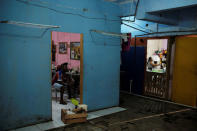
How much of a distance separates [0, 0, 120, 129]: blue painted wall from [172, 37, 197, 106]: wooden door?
2865 millimetres

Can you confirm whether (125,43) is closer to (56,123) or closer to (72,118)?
(72,118)

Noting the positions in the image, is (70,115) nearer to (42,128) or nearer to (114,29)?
(42,128)

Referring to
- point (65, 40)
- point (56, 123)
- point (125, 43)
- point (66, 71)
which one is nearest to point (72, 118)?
point (56, 123)

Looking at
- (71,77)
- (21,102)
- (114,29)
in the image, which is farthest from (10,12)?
(71,77)

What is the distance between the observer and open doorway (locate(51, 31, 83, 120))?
5719mm

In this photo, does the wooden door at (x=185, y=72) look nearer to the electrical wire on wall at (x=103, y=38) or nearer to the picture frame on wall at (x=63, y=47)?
the electrical wire on wall at (x=103, y=38)

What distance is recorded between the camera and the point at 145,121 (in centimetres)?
461

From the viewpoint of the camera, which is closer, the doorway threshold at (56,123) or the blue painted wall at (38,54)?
the blue painted wall at (38,54)

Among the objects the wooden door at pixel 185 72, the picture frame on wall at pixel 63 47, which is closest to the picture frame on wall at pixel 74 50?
the picture frame on wall at pixel 63 47

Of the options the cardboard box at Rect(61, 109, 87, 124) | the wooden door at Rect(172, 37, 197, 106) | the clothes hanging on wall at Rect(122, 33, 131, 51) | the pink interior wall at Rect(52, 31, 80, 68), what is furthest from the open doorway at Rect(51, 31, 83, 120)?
the wooden door at Rect(172, 37, 197, 106)

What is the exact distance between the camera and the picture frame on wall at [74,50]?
25.1 feet

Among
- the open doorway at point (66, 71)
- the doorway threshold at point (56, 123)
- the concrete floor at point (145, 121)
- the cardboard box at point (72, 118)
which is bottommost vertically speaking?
the concrete floor at point (145, 121)

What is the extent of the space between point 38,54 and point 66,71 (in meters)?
2.71

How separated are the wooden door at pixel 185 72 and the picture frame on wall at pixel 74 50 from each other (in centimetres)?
403
